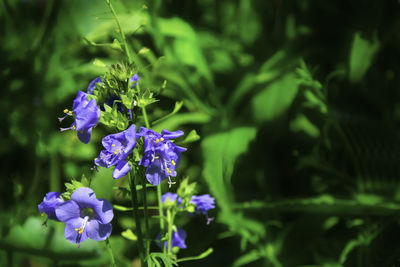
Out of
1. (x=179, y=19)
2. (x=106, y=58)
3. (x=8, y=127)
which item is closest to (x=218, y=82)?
(x=179, y=19)

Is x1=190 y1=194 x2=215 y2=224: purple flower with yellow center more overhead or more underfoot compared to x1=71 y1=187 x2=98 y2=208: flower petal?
more underfoot

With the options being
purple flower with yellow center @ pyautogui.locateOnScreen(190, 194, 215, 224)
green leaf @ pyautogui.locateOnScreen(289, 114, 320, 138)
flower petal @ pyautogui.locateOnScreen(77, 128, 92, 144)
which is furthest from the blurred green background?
flower petal @ pyautogui.locateOnScreen(77, 128, 92, 144)

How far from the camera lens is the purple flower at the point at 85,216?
37 cm

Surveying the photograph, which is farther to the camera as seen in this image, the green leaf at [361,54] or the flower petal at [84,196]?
the green leaf at [361,54]

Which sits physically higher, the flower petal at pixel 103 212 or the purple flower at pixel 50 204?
the purple flower at pixel 50 204

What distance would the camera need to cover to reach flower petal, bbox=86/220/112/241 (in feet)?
1.24

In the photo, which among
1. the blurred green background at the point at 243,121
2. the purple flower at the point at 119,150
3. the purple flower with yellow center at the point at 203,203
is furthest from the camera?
the blurred green background at the point at 243,121

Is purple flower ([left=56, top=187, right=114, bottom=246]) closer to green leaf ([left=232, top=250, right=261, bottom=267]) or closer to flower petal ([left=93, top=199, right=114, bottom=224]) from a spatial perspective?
flower petal ([left=93, top=199, right=114, bottom=224])

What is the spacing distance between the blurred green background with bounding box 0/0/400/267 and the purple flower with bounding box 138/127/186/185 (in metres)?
0.28

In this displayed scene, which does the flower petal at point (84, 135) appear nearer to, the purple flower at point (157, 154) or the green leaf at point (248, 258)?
the purple flower at point (157, 154)

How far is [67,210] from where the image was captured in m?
0.38

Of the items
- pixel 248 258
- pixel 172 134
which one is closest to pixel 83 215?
pixel 172 134

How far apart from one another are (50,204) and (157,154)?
0.39 ft

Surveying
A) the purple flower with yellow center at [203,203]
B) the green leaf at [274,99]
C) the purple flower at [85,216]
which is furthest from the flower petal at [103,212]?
the green leaf at [274,99]
